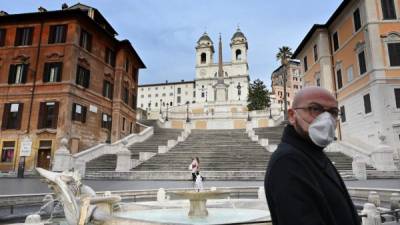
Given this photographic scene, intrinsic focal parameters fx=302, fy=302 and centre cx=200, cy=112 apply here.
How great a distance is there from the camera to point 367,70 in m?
26.2

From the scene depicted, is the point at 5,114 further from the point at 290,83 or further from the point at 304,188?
the point at 290,83

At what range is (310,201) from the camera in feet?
4.96

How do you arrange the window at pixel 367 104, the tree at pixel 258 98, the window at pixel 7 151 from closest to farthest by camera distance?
the window at pixel 367 104 < the window at pixel 7 151 < the tree at pixel 258 98

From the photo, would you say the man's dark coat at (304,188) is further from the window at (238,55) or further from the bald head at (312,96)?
the window at (238,55)

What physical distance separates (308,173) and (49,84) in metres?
31.3

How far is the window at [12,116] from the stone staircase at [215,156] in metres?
13.9

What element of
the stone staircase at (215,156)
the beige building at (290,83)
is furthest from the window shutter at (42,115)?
the beige building at (290,83)

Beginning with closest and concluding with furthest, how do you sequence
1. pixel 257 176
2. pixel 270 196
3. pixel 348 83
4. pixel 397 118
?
pixel 270 196
pixel 257 176
pixel 397 118
pixel 348 83

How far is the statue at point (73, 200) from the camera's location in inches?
218

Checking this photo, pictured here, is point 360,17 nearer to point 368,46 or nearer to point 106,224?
point 368,46

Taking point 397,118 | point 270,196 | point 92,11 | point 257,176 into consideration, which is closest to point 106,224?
point 270,196

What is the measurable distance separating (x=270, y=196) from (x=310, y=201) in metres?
0.22

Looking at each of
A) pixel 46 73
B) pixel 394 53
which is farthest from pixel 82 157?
pixel 394 53

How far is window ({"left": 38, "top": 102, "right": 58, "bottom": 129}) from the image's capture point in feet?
91.1
